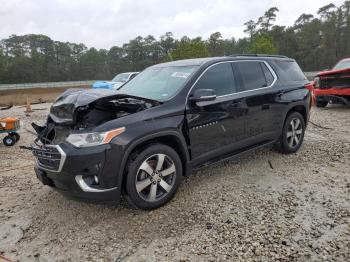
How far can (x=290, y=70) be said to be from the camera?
570 centimetres

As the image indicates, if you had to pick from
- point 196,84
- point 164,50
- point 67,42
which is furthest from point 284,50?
point 196,84

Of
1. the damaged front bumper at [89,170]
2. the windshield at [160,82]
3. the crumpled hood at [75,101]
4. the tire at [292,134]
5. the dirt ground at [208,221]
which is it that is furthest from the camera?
the tire at [292,134]

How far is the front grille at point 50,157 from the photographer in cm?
338

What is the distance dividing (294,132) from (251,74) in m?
1.53

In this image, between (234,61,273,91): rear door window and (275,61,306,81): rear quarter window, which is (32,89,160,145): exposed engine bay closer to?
(234,61,273,91): rear door window

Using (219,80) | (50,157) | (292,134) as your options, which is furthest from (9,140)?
(292,134)

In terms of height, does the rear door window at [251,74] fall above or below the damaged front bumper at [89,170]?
above

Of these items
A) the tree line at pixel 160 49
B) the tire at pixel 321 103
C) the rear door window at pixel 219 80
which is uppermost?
the tree line at pixel 160 49

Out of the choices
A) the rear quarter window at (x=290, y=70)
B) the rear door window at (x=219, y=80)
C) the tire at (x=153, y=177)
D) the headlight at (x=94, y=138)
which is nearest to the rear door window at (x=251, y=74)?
the rear door window at (x=219, y=80)

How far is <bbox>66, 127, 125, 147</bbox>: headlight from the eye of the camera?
3320 millimetres

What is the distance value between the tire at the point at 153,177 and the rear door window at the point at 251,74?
173 centimetres

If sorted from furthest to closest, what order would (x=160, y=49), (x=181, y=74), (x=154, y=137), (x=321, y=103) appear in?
(x=160, y=49) → (x=321, y=103) → (x=181, y=74) → (x=154, y=137)

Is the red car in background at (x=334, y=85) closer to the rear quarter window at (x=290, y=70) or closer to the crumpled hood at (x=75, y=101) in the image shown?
the rear quarter window at (x=290, y=70)

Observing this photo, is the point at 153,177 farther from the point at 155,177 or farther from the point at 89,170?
the point at 89,170
